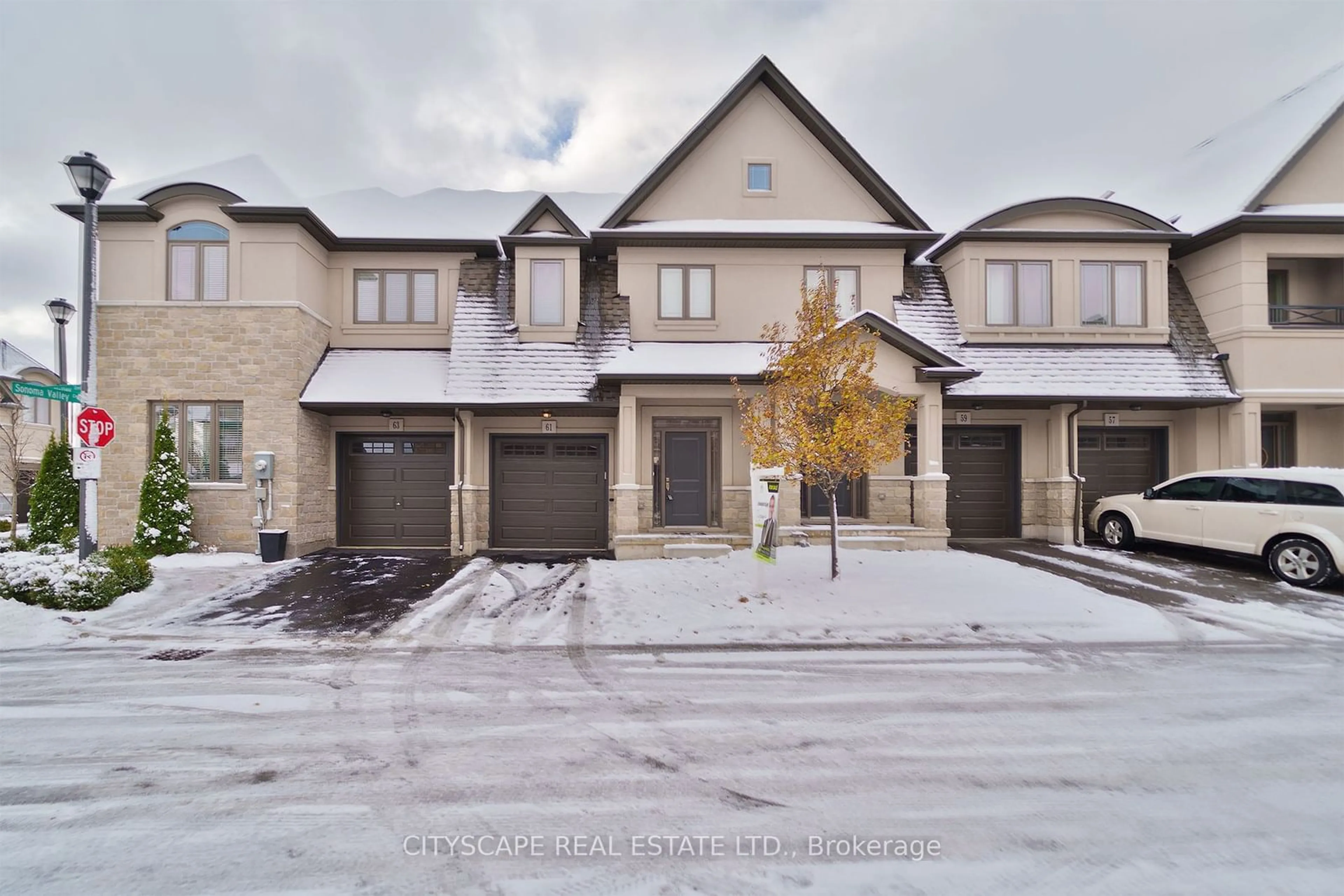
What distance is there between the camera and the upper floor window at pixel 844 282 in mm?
12867

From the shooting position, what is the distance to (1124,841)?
124 inches

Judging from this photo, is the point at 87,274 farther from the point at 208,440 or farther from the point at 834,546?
the point at 834,546

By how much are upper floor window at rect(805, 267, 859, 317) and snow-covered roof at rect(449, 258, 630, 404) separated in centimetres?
458

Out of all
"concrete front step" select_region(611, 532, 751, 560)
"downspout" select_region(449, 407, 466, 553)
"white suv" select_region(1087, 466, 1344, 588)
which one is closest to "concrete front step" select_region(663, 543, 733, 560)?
"concrete front step" select_region(611, 532, 751, 560)

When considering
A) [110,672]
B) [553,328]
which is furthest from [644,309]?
[110,672]

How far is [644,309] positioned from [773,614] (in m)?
8.06

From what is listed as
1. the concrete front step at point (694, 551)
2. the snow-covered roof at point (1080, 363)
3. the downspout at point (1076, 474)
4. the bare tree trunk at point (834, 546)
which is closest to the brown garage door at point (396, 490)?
the concrete front step at point (694, 551)

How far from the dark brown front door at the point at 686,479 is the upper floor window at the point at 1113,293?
1028 cm

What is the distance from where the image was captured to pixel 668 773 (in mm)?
3809

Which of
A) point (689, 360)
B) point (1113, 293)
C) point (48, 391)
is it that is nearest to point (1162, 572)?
point (1113, 293)

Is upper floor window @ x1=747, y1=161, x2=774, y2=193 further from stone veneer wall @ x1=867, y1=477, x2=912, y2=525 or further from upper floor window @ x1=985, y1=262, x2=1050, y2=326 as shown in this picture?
stone veneer wall @ x1=867, y1=477, x2=912, y2=525

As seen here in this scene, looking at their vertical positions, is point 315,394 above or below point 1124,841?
above

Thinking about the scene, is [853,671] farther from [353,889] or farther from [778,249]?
[778,249]

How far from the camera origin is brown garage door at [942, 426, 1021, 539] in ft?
44.6
